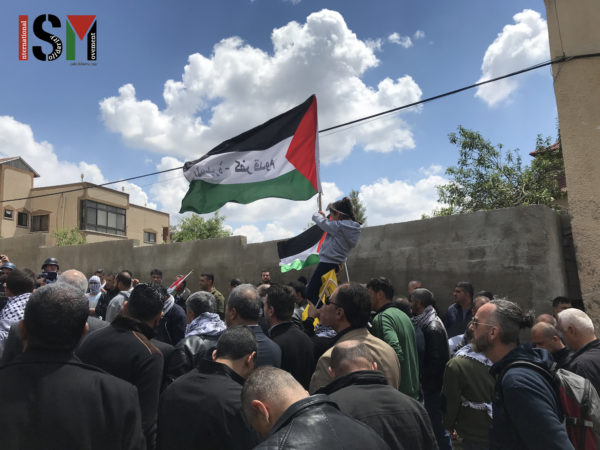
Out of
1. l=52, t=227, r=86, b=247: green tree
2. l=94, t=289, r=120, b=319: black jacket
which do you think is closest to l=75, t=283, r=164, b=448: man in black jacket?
l=94, t=289, r=120, b=319: black jacket

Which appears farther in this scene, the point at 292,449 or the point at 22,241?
the point at 22,241

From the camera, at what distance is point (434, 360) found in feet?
14.6

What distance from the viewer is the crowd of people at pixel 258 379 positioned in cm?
177

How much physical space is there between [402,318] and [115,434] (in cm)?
253

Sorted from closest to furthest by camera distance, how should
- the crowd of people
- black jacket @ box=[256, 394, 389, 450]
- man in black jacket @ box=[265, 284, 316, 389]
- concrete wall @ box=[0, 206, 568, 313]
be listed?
black jacket @ box=[256, 394, 389, 450]
the crowd of people
man in black jacket @ box=[265, 284, 316, 389]
concrete wall @ box=[0, 206, 568, 313]

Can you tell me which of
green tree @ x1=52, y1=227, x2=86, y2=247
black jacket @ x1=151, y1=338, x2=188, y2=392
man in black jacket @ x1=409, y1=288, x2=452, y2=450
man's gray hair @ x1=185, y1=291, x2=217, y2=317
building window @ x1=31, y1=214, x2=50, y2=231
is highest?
building window @ x1=31, y1=214, x2=50, y2=231

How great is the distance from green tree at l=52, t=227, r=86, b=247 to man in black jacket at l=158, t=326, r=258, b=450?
30.9m

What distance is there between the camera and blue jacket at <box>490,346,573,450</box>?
2.12 metres

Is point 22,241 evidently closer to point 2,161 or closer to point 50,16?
point 50,16

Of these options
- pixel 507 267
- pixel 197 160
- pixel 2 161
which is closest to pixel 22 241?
pixel 197 160

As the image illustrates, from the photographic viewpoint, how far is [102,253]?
467 inches

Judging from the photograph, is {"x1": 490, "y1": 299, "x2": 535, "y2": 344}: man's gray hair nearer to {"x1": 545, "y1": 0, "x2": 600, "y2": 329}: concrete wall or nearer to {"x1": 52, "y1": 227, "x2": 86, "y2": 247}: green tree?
{"x1": 545, "y1": 0, "x2": 600, "y2": 329}: concrete wall

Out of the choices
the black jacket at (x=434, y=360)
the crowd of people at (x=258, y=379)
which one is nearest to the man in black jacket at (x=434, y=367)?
the black jacket at (x=434, y=360)

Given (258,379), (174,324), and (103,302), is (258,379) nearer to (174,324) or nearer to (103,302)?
(174,324)
